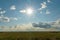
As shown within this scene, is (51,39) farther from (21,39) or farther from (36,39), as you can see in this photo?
(21,39)

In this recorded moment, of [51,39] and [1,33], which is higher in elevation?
[1,33]

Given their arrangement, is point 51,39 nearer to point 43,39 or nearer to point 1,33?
point 43,39

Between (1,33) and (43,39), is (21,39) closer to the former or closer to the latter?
(43,39)

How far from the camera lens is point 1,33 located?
49.6 meters

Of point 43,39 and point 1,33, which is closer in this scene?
point 43,39

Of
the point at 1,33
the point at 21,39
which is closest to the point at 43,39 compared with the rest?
the point at 21,39

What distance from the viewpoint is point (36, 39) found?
50.1ft

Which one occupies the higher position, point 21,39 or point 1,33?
point 1,33

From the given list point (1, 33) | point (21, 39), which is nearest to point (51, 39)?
point (21, 39)

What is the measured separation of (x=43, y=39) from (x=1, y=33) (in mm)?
36167

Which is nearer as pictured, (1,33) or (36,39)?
(36,39)

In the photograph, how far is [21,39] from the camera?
599 inches

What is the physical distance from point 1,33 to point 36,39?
117 ft

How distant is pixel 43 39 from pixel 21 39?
2.09m
